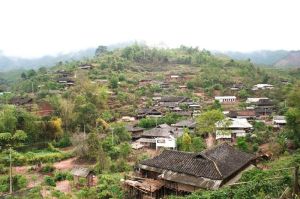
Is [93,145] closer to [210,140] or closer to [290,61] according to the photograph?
[210,140]

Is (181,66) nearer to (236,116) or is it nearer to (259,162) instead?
(236,116)

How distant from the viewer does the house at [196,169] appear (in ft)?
74.1

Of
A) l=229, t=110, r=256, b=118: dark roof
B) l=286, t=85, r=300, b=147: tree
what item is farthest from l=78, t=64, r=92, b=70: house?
l=286, t=85, r=300, b=147: tree

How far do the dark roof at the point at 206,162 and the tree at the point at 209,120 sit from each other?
554 inches

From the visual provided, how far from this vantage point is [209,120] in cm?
4200

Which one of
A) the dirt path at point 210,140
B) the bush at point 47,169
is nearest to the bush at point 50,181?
the bush at point 47,169

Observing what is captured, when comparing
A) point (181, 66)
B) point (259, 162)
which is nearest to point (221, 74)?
point (181, 66)

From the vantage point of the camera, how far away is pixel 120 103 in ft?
217

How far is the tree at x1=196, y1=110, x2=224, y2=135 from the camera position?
41.0 metres

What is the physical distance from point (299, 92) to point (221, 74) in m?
53.1

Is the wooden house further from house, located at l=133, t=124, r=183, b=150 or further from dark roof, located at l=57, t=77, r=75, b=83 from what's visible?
house, located at l=133, t=124, r=183, b=150

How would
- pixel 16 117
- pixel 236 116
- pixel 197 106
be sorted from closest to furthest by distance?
pixel 16 117 → pixel 236 116 → pixel 197 106

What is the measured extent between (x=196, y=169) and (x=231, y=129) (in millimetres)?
22995

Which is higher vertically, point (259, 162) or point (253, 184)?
point (253, 184)
